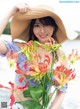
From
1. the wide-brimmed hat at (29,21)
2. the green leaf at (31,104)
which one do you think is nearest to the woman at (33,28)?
the wide-brimmed hat at (29,21)

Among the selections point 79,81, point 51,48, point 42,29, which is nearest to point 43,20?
point 42,29

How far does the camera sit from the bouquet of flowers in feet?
2.70

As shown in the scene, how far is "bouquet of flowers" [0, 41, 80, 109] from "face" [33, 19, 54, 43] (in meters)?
0.22

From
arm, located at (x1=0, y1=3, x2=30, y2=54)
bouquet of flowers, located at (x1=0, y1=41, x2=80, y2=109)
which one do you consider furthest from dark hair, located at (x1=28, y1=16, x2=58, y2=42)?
bouquet of flowers, located at (x1=0, y1=41, x2=80, y2=109)

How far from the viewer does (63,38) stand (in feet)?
3.96

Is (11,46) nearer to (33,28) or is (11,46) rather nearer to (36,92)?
(33,28)

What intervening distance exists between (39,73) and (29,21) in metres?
0.39

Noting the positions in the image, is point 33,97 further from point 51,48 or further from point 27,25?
point 27,25

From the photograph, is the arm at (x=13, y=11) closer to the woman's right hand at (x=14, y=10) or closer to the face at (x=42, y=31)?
the woman's right hand at (x=14, y=10)

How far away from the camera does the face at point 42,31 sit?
3.66 ft

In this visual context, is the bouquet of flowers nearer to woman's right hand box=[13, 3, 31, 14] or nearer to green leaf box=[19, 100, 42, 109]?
green leaf box=[19, 100, 42, 109]

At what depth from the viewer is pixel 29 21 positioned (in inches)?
45.4

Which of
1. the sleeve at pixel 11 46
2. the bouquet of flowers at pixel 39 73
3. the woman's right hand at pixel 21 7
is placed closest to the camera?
the bouquet of flowers at pixel 39 73

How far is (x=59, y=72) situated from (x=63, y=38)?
0.40 m
